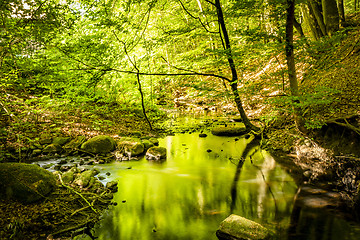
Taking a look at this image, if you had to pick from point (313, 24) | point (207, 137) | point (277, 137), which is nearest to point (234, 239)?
point (277, 137)

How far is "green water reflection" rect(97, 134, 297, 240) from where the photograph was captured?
3643 millimetres

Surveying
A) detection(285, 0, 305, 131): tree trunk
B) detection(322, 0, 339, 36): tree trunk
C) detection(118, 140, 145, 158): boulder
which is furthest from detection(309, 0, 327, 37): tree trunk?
detection(118, 140, 145, 158): boulder

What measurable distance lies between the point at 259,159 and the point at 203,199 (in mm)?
2999

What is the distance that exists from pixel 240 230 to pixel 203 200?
144cm

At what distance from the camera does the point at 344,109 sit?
17.7 ft

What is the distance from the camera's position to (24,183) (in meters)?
3.64

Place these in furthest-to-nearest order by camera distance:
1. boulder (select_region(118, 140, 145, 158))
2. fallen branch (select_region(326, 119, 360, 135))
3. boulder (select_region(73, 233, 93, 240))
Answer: boulder (select_region(118, 140, 145, 158)), fallen branch (select_region(326, 119, 360, 135)), boulder (select_region(73, 233, 93, 240))

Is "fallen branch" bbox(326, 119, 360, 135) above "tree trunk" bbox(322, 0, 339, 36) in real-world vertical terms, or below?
below

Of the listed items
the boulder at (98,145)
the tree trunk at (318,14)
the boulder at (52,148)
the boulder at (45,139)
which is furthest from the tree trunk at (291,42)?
the boulder at (45,139)

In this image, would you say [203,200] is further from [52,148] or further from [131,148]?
[52,148]

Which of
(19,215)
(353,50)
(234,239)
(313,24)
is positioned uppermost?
(313,24)

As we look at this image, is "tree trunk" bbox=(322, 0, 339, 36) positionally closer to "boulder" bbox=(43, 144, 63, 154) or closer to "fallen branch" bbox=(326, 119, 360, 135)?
"fallen branch" bbox=(326, 119, 360, 135)

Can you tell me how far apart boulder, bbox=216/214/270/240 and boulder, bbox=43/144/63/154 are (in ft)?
20.4

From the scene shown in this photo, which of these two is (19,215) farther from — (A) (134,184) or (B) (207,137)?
(B) (207,137)
